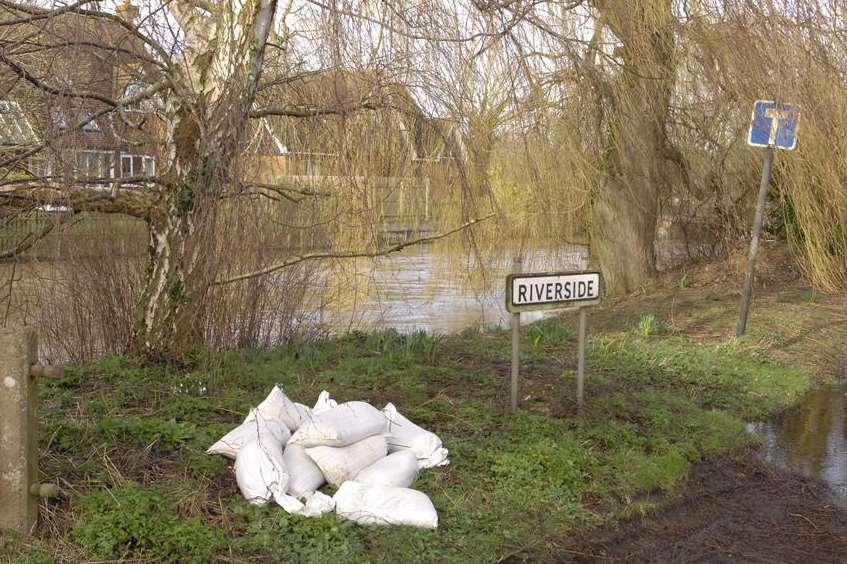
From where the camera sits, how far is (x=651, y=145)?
1448 cm

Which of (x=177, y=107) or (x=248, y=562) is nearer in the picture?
(x=248, y=562)

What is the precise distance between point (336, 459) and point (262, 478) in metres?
0.47

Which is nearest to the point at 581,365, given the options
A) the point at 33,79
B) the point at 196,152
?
the point at 196,152

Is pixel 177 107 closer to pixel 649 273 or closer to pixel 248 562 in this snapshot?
pixel 248 562

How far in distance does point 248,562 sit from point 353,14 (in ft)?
11.4

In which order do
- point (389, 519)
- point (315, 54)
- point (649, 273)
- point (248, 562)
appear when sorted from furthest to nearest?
point (649, 273) < point (315, 54) < point (389, 519) < point (248, 562)

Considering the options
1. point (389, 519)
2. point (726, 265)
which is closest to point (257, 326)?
point (389, 519)

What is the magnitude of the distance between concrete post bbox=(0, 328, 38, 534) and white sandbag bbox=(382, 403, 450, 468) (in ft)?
6.56

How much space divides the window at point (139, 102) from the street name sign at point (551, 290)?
3129mm

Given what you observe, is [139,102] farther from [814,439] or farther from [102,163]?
[814,439]

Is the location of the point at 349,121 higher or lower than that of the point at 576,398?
higher

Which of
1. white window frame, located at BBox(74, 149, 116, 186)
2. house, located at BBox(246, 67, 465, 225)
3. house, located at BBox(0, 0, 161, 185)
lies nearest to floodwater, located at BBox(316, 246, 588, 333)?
house, located at BBox(246, 67, 465, 225)

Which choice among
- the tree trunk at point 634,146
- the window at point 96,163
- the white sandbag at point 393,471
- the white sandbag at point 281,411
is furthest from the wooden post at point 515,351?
the tree trunk at point 634,146

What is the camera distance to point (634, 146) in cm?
1374
